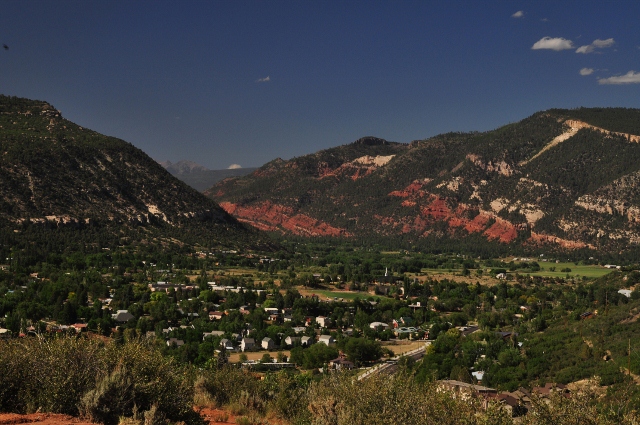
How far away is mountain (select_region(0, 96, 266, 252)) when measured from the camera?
96.6 m

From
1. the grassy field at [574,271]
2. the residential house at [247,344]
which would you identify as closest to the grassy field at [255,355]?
the residential house at [247,344]

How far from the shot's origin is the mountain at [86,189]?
9656cm

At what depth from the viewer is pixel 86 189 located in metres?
107

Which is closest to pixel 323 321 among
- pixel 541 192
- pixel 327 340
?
pixel 327 340

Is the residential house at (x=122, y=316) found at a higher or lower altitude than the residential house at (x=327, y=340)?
higher

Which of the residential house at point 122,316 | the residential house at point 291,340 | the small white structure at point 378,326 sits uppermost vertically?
the residential house at point 122,316

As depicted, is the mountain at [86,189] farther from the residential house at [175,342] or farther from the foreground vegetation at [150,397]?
the foreground vegetation at [150,397]

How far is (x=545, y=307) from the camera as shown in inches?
2761

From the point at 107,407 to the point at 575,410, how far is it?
31.7 ft

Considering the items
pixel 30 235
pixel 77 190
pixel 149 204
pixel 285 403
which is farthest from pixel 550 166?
pixel 285 403

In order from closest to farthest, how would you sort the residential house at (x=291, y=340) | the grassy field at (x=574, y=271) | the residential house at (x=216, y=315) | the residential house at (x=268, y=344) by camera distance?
the residential house at (x=268, y=344), the residential house at (x=291, y=340), the residential house at (x=216, y=315), the grassy field at (x=574, y=271)

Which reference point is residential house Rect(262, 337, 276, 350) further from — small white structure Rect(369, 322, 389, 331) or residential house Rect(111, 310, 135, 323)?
small white structure Rect(369, 322, 389, 331)

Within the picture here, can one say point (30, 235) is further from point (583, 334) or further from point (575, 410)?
point (575, 410)

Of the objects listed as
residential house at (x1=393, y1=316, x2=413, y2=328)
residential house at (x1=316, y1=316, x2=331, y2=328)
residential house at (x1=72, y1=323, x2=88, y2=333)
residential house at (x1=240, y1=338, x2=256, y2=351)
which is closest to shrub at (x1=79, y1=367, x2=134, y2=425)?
residential house at (x1=72, y1=323, x2=88, y2=333)
